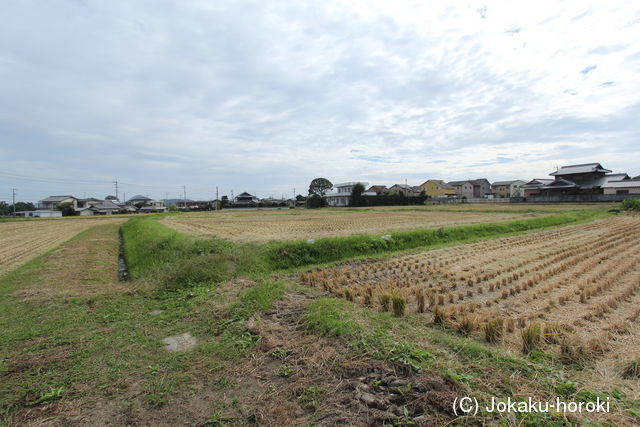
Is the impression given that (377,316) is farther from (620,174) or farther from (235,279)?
(620,174)

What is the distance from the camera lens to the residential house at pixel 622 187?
45.9 meters

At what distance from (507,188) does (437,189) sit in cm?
2058

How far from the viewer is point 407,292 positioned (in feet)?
23.6

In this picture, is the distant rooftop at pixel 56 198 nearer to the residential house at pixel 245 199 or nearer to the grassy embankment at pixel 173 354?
the residential house at pixel 245 199

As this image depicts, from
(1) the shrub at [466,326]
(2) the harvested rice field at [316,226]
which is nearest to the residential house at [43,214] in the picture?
(2) the harvested rice field at [316,226]

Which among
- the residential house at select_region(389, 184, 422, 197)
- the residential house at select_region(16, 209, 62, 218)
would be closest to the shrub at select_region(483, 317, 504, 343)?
the residential house at select_region(16, 209, 62, 218)

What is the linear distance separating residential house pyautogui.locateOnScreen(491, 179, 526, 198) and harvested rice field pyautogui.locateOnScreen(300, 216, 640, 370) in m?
84.4

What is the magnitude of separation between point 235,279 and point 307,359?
18.4ft

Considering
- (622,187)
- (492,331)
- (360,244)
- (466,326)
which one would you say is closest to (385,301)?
(466,326)

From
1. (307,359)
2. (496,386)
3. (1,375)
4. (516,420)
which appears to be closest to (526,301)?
(496,386)

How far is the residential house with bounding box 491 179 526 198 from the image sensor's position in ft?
283

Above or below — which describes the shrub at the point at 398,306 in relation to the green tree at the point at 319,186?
below

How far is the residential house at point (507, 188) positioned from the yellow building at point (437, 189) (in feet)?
47.0

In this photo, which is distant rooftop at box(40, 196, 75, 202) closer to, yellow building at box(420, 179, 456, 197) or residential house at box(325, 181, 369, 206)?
residential house at box(325, 181, 369, 206)
